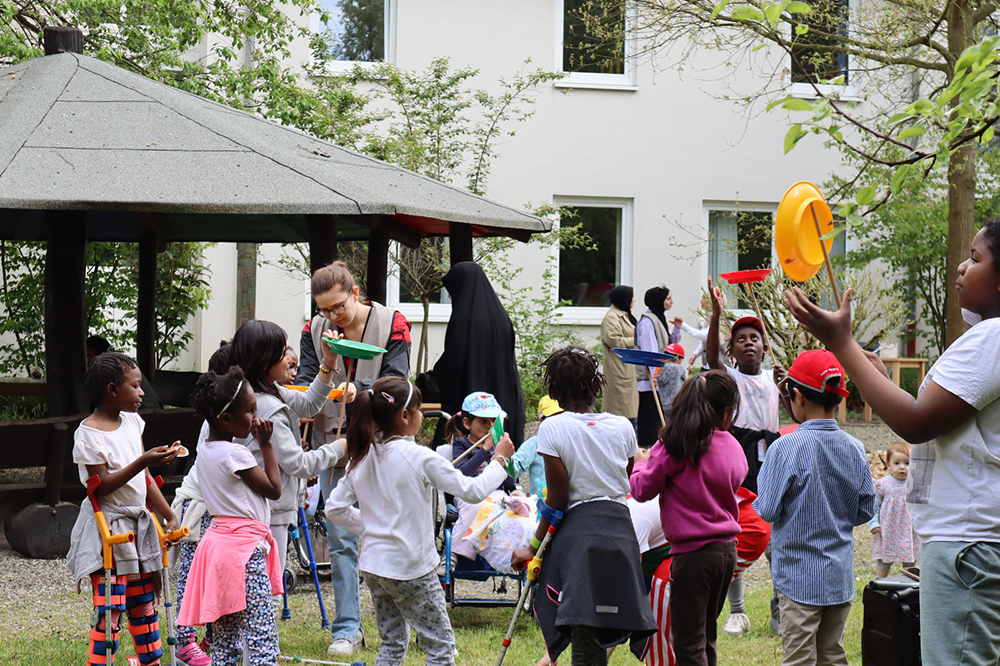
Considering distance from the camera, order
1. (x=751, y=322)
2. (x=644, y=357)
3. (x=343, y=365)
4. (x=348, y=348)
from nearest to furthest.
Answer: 1. (x=348, y=348)
2. (x=644, y=357)
3. (x=343, y=365)
4. (x=751, y=322)

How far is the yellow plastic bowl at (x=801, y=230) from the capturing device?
317 cm

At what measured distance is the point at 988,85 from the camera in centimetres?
369

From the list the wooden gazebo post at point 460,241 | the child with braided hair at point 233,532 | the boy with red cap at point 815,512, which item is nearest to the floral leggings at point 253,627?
the child with braided hair at point 233,532

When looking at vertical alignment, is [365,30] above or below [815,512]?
above

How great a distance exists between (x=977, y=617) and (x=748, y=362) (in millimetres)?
3452

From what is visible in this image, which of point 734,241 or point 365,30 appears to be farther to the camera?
point 734,241

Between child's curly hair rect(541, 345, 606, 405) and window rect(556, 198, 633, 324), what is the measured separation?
12015 mm

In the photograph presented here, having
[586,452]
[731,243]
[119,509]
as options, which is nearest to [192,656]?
[119,509]

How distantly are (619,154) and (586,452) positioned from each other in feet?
41.4

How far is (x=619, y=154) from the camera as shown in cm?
1638

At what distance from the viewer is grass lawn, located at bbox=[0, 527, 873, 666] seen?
5.27 meters

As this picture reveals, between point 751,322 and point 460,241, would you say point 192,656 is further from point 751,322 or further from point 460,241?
point 460,241

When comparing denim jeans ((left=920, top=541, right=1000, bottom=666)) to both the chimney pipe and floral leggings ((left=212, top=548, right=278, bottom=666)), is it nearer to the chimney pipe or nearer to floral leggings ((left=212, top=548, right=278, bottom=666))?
floral leggings ((left=212, top=548, right=278, bottom=666))

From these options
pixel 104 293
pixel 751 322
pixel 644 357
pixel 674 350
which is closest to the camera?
pixel 644 357
